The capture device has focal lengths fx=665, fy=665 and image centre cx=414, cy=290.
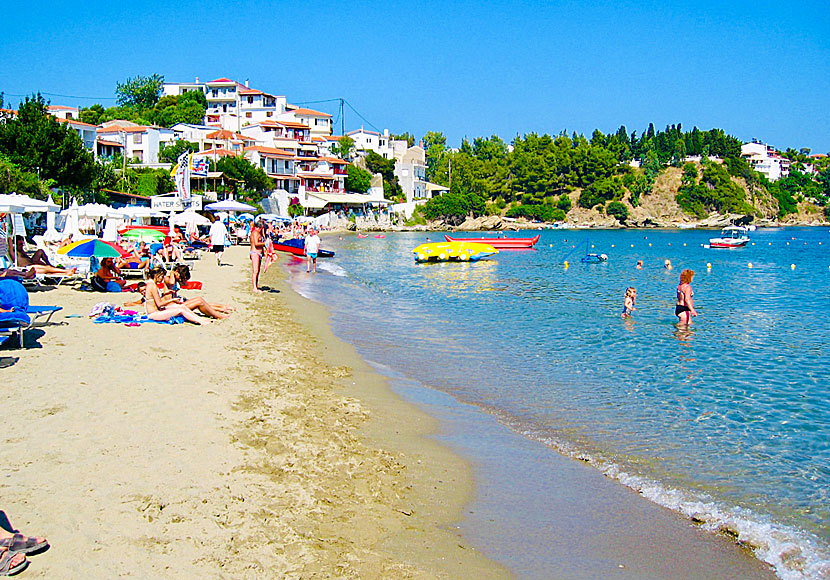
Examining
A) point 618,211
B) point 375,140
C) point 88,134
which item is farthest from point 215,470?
point 618,211

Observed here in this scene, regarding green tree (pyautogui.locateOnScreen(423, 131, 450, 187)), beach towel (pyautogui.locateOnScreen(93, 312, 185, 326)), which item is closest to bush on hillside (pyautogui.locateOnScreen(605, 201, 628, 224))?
green tree (pyautogui.locateOnScreen(423, 131, 450, 187))

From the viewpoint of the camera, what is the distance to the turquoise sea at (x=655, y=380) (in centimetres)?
618

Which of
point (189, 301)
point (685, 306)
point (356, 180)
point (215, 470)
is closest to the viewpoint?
point (215, 470)

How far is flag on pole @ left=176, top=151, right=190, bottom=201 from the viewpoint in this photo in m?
38.9

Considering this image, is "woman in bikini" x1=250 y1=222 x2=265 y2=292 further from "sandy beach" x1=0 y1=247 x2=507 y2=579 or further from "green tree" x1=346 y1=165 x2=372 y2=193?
"green tree" x1=346 y1=165 x2=372 y2=193

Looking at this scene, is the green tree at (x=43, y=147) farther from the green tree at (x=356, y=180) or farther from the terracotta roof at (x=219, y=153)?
the green tree at (x=356, y=180)

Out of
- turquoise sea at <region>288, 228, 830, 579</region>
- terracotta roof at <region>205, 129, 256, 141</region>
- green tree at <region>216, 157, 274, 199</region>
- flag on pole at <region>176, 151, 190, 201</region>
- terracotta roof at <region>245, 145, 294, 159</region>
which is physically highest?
terracotta roof at <region>205, 129, 256, 141</region>

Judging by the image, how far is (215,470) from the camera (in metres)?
5.46

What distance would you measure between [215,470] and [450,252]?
34886 millimetres

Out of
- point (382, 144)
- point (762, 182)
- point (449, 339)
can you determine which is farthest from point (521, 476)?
point (762, 182)

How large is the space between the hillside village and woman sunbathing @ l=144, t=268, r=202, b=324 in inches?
1643

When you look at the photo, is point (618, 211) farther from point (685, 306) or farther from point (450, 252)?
point (685, 306)

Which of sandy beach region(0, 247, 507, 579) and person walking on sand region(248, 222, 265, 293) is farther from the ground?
person walking on sand region(248, 222, 265, 293)

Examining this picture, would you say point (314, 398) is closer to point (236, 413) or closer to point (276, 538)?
point (236, 413)
